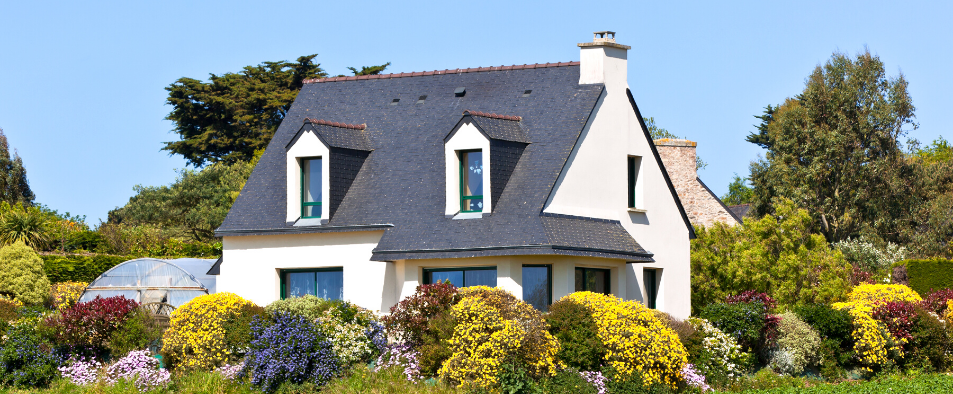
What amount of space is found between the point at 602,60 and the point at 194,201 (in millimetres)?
34469

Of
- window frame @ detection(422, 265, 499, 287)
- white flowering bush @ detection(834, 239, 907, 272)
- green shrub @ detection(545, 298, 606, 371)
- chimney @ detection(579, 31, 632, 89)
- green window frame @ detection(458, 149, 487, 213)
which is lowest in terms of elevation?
green shrub @ detection(545, 298, 606, 371)

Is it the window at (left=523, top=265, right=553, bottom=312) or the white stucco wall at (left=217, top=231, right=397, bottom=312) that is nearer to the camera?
the window at (left=523, top=265, right=553, bottom=312)

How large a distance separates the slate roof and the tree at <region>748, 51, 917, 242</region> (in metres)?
20.5

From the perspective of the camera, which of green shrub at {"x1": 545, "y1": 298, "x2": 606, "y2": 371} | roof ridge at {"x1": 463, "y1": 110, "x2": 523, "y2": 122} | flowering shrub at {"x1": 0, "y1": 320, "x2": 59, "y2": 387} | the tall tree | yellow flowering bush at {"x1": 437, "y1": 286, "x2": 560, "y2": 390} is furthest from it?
the tall tree

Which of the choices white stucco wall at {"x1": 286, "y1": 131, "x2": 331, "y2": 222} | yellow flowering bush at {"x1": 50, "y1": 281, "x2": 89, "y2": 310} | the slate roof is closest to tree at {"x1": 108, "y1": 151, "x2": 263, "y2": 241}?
yellow flowering bush at {"x1": 50, "y1": 281, "x2": 89, "y2": 310}

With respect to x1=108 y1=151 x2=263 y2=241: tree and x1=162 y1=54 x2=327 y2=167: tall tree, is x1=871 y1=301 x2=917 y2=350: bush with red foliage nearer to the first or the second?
x1=108 y1=151 x2=263 y2=241: tree

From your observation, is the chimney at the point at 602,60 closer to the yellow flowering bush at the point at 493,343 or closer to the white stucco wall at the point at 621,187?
the white stucco wall at the point at 621,187

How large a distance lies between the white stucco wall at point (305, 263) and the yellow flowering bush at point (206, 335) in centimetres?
382

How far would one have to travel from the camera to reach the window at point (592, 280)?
24.7 m

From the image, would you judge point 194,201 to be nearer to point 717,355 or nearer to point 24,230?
point 24,230

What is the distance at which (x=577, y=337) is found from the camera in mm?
19781

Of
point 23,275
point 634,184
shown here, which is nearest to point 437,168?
point 634,184

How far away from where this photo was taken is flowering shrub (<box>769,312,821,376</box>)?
22703mm

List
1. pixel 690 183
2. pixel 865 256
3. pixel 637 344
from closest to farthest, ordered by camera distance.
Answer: pixel 637 344, pixel 690 183, pixel 865 256
